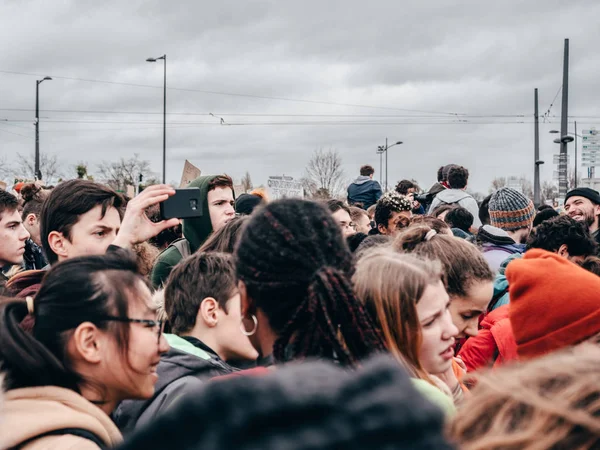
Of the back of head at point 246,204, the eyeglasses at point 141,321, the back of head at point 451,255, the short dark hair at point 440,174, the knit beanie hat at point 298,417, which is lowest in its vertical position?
the eyeglasses at point 141,321

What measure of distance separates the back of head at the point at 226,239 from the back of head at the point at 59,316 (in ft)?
4.85

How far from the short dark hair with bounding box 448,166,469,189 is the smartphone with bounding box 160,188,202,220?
442 centimetres

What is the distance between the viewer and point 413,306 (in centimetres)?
236

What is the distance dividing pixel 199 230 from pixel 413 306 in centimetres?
291

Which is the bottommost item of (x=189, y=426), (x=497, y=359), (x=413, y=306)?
(x=497, y=359)

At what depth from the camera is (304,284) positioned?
1.89m

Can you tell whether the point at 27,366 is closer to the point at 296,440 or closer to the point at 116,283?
the point at 116,283

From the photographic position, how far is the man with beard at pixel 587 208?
21.4 ft

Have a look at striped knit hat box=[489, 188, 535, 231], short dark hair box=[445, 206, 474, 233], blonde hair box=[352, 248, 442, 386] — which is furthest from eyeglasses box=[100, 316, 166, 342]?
short dark hair box=[445, 206, 474, 233]

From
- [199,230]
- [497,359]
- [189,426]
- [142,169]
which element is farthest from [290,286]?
[142,169]

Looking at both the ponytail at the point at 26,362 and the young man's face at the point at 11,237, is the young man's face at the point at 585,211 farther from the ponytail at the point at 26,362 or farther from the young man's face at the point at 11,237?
the ponytail at the point at 26,362

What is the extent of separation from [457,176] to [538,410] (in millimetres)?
6978

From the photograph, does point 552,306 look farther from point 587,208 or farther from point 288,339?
point 587,208

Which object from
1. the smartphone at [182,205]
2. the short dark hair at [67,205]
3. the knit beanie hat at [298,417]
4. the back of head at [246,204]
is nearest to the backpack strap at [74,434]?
the knit beanie hat at [298,417]
